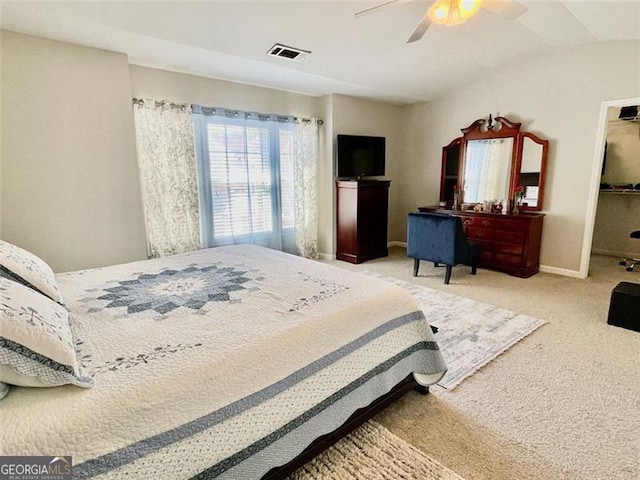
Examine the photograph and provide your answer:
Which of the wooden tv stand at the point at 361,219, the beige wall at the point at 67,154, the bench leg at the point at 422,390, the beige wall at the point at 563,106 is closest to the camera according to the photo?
the bench leg at the point at 422,390

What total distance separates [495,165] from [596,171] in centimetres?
113

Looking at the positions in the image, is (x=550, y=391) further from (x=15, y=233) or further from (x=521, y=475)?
(x=15, y=233)

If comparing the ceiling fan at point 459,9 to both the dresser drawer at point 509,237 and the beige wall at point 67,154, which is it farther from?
the dresser drawer at point 509,237

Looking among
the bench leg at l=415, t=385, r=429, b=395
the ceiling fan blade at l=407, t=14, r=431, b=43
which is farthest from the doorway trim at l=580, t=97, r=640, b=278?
the bench leg at l=415, t=385, r=429, b=395

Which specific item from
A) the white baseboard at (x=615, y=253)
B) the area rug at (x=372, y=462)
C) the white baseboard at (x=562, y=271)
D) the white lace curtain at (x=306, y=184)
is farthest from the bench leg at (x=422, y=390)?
the white baseboard at (x=615, y=253)

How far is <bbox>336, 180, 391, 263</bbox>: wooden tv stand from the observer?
190 inches

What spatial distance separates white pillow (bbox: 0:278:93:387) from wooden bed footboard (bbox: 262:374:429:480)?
809 mm

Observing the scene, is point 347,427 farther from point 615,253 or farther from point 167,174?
point 615,253

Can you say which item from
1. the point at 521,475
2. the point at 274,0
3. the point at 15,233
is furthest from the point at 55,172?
the point at 521,475

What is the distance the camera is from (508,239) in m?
4.19

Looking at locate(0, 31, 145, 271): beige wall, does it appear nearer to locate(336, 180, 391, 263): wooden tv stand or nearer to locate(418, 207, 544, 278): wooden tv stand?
locate(336, 180, 391, 263): wooden tv stand

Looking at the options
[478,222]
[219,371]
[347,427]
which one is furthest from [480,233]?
[219,371]

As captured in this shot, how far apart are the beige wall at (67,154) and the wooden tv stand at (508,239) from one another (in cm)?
407

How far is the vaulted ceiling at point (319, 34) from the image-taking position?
2.43 m
